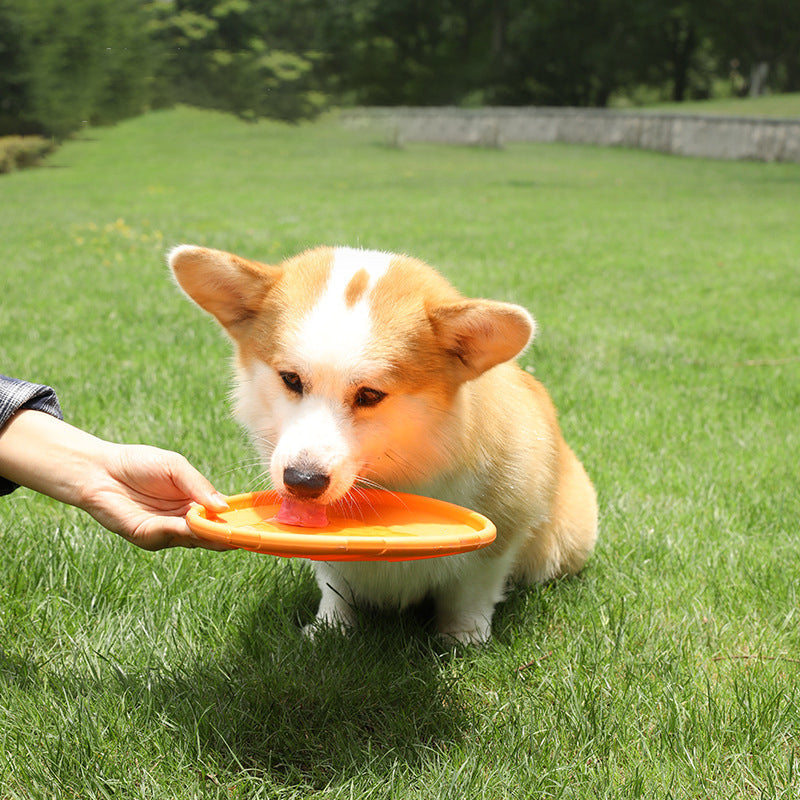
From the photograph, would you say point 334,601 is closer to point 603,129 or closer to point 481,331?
point 481,331

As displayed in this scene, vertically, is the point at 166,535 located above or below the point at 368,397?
below

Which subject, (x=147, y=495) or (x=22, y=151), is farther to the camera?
(x=22, y=151)

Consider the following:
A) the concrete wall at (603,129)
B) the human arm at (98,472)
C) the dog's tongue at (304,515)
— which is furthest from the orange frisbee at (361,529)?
the concrete wall at (603,129)

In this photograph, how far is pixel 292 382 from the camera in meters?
2.08

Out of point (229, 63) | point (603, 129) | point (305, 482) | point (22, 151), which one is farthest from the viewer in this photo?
point (603, 129)

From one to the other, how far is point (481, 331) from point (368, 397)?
31cm

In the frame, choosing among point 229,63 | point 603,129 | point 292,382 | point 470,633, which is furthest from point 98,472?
point 603,129

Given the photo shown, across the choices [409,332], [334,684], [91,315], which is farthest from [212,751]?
[91,315]

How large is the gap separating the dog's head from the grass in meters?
0.59

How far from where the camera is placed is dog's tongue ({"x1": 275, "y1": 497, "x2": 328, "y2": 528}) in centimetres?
202

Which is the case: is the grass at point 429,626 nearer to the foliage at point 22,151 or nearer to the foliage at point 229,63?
the foliage at point 22,151

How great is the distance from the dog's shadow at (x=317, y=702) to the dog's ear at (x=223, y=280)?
0.92 metres

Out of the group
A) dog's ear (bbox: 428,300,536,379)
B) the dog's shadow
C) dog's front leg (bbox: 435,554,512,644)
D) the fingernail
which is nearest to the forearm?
the fingernail

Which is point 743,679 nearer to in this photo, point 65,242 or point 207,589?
point 207,589
